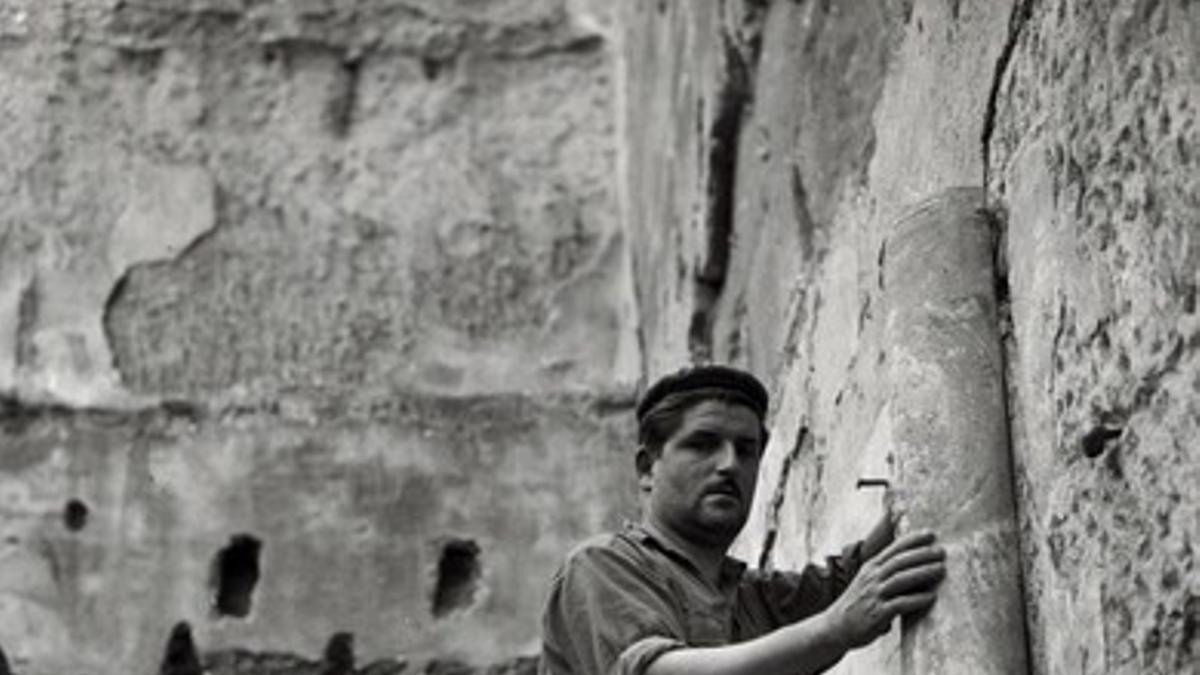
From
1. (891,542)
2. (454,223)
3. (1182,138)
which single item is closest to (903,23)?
(891,542)

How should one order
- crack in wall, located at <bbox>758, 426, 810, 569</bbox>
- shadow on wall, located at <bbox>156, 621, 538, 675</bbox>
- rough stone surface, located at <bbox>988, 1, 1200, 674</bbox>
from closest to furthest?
rough stone surface, located at <bbox>988, 1, 1200, 674</bbox> < crack in wall, located at <bbox>758, 426, 810, 569</bbox> < shadow on wall, located at <bbox>156, 621, 538, 675</bbox>

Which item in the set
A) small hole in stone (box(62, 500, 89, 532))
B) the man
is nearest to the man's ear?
the man

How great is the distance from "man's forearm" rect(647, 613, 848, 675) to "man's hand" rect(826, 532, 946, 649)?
0.02m

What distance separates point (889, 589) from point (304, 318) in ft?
15.9

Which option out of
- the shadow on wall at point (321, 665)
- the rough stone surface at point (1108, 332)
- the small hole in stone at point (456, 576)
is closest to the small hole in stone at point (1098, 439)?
the rough stone surface at point (1108, 332)

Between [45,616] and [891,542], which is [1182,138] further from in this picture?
[45,616]

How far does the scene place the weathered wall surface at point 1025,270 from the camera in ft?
10.4

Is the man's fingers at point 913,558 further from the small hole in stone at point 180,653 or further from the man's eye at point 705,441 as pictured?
the small hole in stone at point 180,653

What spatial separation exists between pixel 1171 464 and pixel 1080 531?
291mm

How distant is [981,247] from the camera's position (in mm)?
3834

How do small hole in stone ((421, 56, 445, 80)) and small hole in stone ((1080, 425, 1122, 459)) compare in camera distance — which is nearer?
small hole in stone ((1080, 425, 1122, 459))

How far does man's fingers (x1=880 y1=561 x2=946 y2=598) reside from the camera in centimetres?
346

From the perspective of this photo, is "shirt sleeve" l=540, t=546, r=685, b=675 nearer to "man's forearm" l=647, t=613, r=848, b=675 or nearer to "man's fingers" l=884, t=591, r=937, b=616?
"man's forearm" l=647, t=613, r=848, b=675

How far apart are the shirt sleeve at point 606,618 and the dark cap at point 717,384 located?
29 cm
